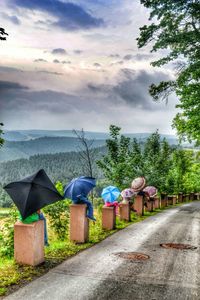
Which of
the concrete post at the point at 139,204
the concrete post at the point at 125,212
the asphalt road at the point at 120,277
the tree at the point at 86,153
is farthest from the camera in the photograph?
the tree at the point at 86,153

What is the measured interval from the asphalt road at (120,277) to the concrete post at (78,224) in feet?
1.90

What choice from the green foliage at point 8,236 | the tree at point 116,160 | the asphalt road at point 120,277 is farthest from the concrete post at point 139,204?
the green foliage at point 8,236

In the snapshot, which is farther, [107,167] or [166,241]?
[107,167]

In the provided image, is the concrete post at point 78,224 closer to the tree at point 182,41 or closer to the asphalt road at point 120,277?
the asphalt road at point 120,277

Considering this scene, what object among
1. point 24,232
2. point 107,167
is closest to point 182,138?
point 107,167

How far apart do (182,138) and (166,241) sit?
61.9ft

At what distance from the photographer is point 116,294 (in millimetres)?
6457

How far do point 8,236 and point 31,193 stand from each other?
3617 millimetres

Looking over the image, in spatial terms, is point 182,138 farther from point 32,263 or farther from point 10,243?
point 32,263

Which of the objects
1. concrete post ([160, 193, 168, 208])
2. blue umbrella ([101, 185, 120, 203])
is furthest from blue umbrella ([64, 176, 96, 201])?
concrete post ([160, 193, 168, 208])

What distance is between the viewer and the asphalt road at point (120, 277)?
6.42 metres

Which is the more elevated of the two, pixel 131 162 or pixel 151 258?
pixel 131 162

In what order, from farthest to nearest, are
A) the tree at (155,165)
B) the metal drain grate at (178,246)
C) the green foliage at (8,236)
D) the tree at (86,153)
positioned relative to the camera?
the tree at (155,165) → the tree at (86,153) → the metal drain grate at (178,246) → the green foliage at (8,236)

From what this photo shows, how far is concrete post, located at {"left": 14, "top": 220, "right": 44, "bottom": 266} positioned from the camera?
26.3ft
